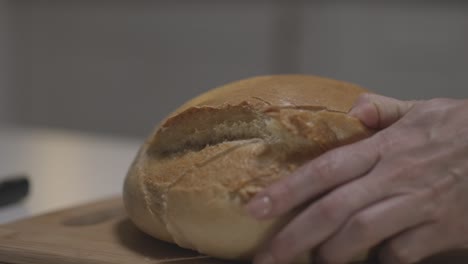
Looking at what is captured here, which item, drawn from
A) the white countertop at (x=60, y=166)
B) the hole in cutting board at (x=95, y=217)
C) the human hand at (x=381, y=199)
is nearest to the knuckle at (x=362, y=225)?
the human hand at (x=381, y=199)

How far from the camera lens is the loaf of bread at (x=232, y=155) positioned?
2.63 ft

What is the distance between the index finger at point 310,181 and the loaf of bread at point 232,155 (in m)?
0.03

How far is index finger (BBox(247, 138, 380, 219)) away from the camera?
29.8 inches

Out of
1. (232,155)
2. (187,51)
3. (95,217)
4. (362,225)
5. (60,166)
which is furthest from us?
(187,51)

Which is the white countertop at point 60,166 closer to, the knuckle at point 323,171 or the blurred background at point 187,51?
the knuckle at point 323,171

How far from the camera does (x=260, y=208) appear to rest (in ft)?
2.50

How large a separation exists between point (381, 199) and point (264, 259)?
A: 16cm

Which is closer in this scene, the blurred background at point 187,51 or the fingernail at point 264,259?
the fingernail at point 264,259

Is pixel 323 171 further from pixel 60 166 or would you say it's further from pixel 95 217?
pixel 60 166

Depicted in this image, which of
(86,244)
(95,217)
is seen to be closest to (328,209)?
(86,244)

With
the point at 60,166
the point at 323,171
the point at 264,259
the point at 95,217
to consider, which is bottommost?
the point at 60,166

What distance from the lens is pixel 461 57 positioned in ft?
8.46

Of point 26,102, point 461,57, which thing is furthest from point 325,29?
point 26,102

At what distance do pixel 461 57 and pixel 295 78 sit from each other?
1.84 m
